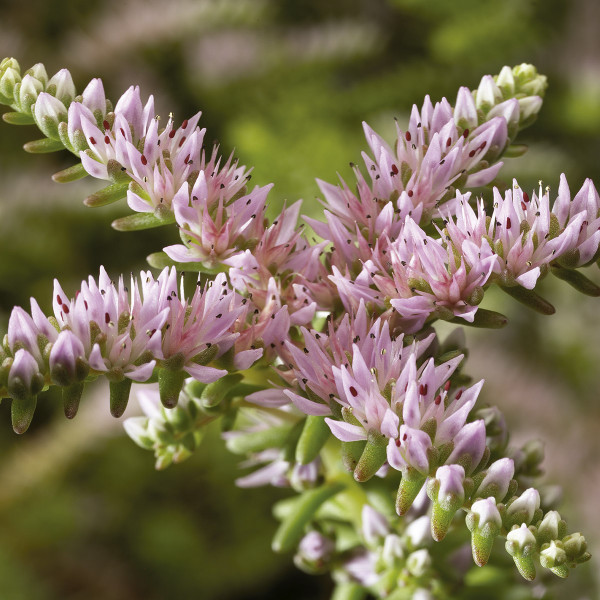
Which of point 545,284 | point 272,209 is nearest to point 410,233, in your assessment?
point 272,209

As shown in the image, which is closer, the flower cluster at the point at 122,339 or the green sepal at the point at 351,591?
the flower cluster at the point at 122,339

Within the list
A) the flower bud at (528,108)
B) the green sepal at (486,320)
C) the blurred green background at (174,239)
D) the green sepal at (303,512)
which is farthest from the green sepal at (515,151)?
the blurred green background at (174,239)

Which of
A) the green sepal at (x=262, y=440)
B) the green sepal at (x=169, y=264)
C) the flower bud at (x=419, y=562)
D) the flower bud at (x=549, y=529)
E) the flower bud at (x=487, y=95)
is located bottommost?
the flower bud at (x=419, y=562)

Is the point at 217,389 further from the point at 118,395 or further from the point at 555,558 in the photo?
the point at 555,558

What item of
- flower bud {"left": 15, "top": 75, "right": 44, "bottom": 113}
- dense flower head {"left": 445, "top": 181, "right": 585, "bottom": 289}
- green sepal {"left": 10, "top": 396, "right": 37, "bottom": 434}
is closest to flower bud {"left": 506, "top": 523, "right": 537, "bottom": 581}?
dense flower head {"left": 445, "top": 181, "right": 585, "bottom": 289}

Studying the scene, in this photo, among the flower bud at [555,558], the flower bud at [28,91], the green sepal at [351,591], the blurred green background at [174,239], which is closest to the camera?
the flower bud at [555,558]

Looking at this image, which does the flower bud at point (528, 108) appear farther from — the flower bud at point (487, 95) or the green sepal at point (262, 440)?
the green sepal at point (262, 440)

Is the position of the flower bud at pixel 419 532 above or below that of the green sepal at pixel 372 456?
below
